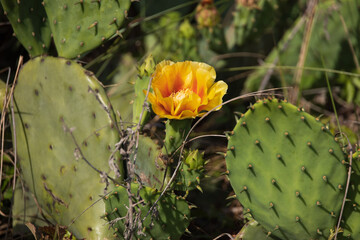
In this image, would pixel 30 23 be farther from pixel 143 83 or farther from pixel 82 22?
pixel 143 83

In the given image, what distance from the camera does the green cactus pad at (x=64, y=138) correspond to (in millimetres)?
1341

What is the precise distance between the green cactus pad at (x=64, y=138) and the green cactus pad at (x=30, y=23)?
0.11m

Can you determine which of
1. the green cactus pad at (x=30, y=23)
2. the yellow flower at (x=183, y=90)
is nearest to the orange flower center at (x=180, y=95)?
the yellow flower at (x=183, y=90)

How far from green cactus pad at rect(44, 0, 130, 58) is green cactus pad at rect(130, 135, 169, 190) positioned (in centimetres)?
36

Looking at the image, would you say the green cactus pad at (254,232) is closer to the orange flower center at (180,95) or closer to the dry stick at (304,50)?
the orange flower center at (180,95)

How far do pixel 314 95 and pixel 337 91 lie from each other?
11cm

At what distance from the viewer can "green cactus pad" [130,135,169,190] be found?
4.10 feet

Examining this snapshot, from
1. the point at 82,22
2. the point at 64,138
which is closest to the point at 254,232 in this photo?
the point at 64,138

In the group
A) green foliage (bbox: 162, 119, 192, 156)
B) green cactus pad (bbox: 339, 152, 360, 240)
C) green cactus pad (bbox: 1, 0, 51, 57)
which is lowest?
green cactus pad (bbox: 339, 152, 360, 240)

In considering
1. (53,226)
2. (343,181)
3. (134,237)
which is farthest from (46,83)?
(343,181)

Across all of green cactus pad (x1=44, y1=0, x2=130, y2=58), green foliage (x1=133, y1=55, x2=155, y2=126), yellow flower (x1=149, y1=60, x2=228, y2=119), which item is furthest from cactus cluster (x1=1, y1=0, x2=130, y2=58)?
yellow flower (x1=149, y1=60, x2=228, y2=119)

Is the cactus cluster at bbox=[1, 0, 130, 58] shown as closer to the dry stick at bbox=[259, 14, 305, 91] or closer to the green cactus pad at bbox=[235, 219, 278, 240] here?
the green cactus pad at bbox=[235, 219, 278, 240]

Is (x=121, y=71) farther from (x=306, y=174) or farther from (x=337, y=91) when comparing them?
(x=306, y=174)

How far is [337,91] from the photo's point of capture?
7.45ft
